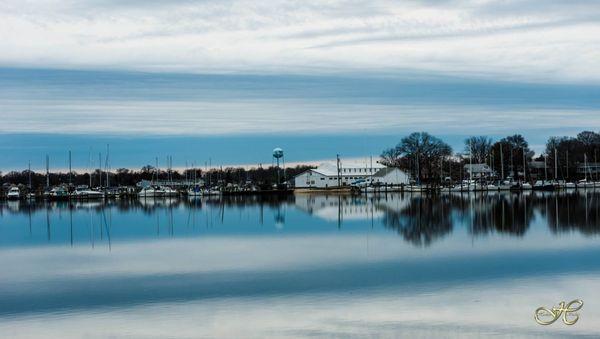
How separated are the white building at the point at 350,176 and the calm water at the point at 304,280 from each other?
279 feet

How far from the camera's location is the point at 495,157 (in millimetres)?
148625

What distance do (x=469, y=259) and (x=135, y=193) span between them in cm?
9624

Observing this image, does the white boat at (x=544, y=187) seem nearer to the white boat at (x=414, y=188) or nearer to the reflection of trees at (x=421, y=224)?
the white boat at (x=414, y=188)

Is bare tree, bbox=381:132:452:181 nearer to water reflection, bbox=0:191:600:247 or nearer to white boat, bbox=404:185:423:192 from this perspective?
white boat, bbox=404:185:423:192

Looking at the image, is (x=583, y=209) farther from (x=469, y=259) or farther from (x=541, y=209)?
(x=469, y=259)

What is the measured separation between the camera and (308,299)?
21547 mm

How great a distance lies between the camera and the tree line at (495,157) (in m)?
135

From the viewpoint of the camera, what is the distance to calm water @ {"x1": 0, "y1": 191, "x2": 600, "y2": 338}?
18.5 m

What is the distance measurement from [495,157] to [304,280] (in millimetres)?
128377

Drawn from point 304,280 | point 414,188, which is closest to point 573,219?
point 304,280

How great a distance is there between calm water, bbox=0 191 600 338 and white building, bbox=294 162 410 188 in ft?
279

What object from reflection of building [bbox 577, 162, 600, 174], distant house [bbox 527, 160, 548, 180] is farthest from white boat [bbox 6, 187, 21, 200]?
reflection of building [bbox 577, 162, 600, 174]

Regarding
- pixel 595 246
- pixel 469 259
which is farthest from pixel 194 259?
pixel 595 246

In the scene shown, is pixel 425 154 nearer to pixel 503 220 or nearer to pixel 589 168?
pixel 589 168
